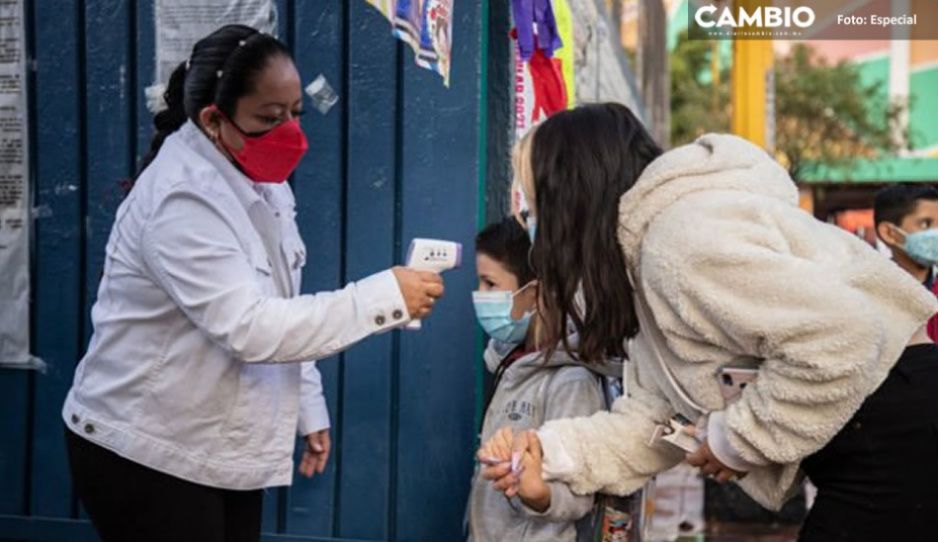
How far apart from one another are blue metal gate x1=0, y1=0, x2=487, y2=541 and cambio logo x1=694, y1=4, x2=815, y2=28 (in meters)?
5.36

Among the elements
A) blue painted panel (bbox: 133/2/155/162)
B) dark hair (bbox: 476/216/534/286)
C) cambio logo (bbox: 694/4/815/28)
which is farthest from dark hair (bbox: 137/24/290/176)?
cambio logo (bbox: 694/4/815/28)

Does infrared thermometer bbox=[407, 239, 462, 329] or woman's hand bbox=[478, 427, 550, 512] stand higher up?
infrared thermometer bbox=[407, 239, 462, 329]

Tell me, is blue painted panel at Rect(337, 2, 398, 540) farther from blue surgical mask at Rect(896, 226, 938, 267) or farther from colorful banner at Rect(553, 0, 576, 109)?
blue surgical mask at Rect(896, 226, 938, 267)

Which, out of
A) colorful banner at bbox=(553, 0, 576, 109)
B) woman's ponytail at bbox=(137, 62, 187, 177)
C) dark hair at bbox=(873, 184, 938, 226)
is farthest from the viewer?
dark hair at bbox=(873, 184, 938, 226)

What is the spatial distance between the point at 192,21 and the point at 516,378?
70.0 inches

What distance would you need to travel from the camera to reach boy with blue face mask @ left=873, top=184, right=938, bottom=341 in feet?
20.2

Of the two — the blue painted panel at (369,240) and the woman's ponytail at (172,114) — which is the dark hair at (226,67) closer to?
the woman's ponytail at (172,114)

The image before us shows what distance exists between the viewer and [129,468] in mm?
2906

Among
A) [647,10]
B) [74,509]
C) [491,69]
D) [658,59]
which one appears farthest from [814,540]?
[658,59]

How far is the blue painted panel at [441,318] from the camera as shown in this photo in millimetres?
3947

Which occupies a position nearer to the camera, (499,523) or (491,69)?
(499,523)

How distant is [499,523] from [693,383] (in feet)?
3.27

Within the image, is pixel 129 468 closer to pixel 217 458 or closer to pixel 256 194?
pixel 217 458

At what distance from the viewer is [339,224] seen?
4.13 meters
